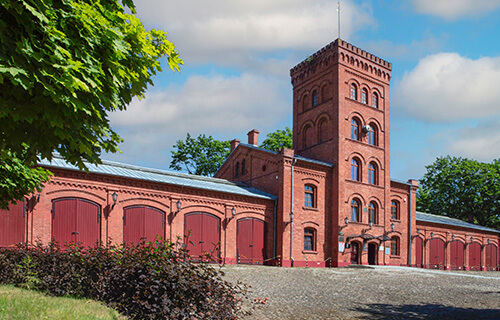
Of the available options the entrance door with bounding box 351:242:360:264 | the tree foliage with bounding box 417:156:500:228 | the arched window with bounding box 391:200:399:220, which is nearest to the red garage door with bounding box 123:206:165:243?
the entrance door with bounding box 351:242:360:264

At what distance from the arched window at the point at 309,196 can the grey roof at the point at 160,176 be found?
2.37 m

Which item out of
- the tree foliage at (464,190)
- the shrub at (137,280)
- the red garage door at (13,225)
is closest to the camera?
the shrub at (137,280)

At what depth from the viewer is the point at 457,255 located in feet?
129

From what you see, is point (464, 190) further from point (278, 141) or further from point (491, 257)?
point (278, 141)

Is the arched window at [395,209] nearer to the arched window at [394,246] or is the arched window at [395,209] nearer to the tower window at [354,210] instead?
the arched window at [394,246]

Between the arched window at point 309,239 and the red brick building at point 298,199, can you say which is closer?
the red brick building at point 298,199

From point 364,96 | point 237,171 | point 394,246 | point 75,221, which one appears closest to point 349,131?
point 364,96

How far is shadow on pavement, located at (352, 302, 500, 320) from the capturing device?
32.4 ft

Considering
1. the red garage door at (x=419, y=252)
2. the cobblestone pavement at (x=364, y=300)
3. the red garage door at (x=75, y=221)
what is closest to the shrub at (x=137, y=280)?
the cobblestone pavement at (x=364, y=300)

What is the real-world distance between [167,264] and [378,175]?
26.6 metres

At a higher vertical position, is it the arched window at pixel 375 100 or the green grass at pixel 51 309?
the arched window at pixel 375 100

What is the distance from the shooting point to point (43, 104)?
5.40 meters

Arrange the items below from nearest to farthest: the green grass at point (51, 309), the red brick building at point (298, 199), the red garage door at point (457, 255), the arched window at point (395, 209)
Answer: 1. the green grass at point (51, 309)
2. the red brick building at point (298, 199)
3. the arched window at point (395, 209)
4. the red garage door at point (457, 255)

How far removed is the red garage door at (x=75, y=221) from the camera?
66.5ft
